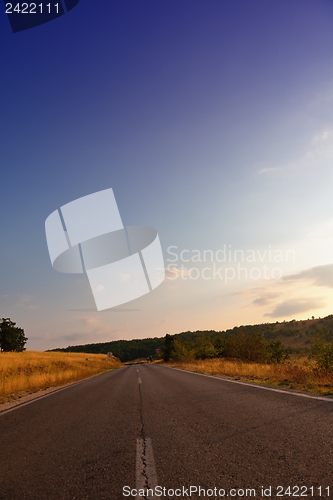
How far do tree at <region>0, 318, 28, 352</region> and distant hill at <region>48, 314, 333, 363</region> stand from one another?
42.7m

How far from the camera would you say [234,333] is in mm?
92812

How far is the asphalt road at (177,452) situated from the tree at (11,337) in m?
101

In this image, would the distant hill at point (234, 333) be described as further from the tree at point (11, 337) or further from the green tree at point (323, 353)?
the tree at point (11, 337)

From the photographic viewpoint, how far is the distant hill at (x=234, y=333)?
251ft

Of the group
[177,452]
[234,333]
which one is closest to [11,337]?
[234,333]

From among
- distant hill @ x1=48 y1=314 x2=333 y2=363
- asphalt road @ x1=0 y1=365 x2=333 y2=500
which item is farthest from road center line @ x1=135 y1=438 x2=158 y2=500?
distant hill @ x1=48 y1=314 x2=333 y2=363

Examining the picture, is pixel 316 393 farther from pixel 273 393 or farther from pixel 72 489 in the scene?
pixel 72 489

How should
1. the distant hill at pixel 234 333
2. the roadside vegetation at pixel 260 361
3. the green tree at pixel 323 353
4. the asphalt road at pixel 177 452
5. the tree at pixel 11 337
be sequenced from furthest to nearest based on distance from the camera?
the tree at pixel 11 337 < the distant hill at pixel 234 333 < the green tree at pixel 323 353 < the roadside vegetation at pixel 260 361 < the asphalt road at pixel 177 452

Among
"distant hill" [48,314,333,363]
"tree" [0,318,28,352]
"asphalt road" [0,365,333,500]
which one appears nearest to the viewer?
"asphalt road" [0,365,333,500]

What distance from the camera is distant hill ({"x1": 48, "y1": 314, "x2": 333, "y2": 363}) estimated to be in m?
76.4

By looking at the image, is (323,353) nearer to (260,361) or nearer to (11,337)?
(260,361)

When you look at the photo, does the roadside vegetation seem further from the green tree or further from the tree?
the tree

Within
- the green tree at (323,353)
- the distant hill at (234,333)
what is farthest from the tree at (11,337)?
the green tree at (323,353)

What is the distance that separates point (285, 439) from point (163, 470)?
71.8 inches
